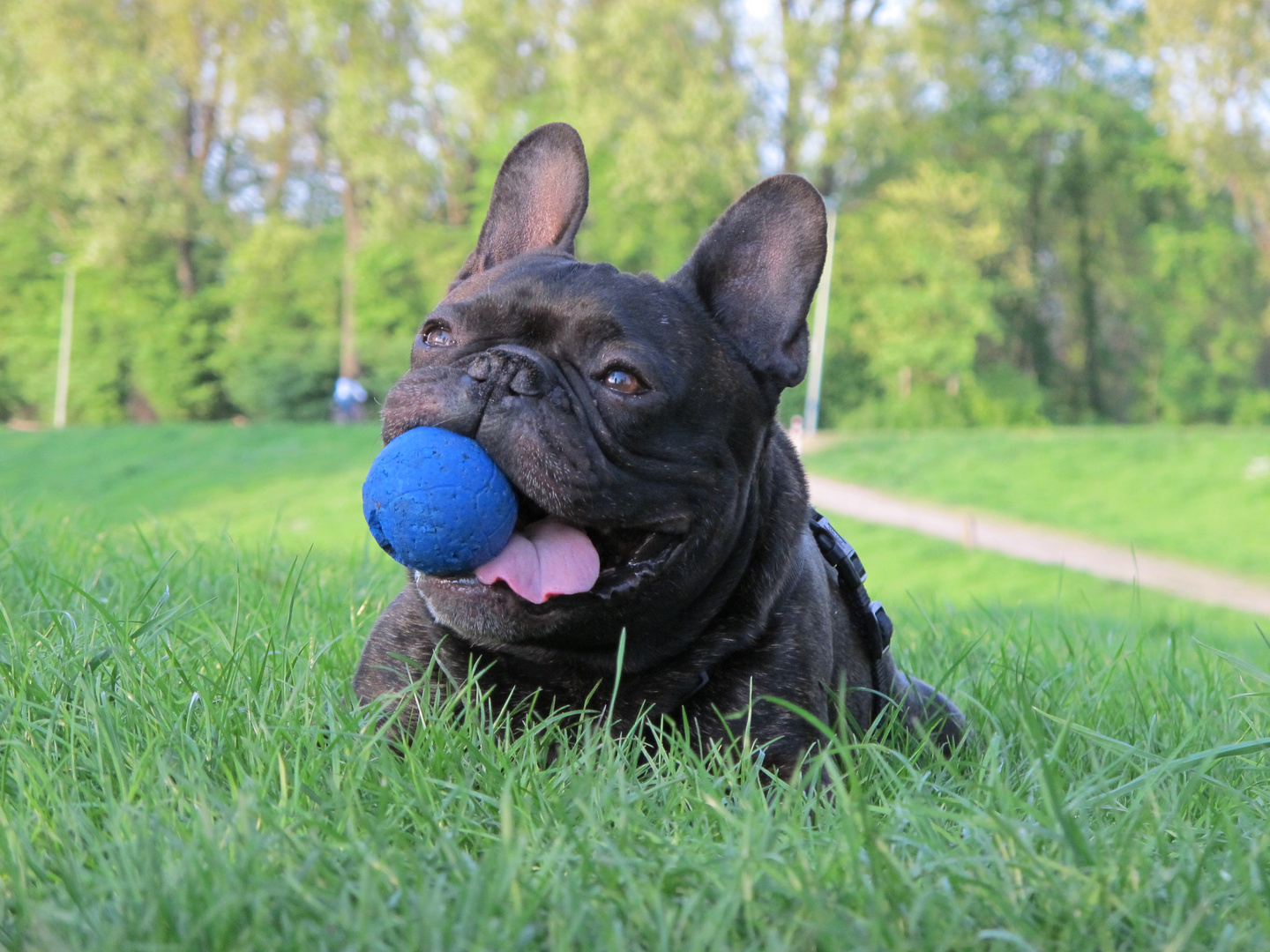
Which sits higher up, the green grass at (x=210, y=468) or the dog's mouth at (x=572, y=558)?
the dog's mouth at (x=572, y=558)

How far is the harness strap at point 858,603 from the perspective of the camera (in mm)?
3270

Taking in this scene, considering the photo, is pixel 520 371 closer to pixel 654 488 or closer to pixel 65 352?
pixel 654 488

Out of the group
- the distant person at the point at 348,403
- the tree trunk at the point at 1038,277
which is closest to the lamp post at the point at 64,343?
the distant person at the point at 348,403

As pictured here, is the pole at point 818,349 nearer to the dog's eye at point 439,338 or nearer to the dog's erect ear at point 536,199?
the dog's erect ear at point 536,199

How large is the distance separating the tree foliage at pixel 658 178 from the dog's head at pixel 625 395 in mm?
27877

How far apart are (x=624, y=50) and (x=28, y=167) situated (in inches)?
813

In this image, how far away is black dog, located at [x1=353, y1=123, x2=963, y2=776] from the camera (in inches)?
105

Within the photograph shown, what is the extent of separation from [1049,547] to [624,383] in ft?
47.1

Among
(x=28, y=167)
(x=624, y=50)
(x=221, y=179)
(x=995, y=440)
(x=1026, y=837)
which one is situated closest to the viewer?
(x=1026, y=837)

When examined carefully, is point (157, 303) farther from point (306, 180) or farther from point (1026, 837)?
point (1026, 837)

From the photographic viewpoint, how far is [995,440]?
2334 centimetres

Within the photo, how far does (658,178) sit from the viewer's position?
3027cm

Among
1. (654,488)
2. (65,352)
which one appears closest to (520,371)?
(654,488)

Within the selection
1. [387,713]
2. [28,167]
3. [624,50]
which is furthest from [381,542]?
[28,167]
